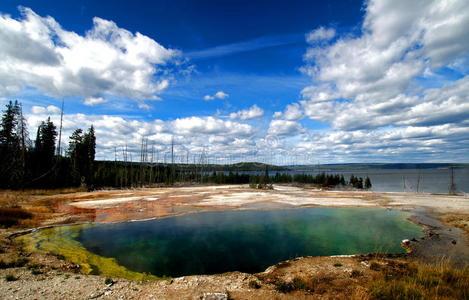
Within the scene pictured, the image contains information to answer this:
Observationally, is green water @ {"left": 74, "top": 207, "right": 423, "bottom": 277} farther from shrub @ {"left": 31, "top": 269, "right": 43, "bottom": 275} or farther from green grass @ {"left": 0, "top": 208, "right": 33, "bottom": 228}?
green grass @ {"left": 0, "top": 208, "right": 33, "bottom": 228}

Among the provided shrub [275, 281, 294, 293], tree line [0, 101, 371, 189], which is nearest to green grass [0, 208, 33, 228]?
tree line [0, 101, 371, 189]

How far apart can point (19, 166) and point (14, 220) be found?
19.0m

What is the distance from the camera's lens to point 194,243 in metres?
14.7

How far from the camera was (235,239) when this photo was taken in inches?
611

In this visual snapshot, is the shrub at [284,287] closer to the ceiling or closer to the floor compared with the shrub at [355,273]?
closer to the floor

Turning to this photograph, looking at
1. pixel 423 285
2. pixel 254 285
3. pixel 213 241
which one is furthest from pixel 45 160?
pixel 423 285

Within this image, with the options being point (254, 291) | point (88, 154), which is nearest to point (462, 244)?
point (254, 291)

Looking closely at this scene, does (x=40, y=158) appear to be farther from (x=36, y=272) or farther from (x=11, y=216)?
(x=36, y=272)

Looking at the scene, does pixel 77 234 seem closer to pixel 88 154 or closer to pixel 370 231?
pixel 370 231

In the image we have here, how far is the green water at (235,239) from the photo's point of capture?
37.9 feet

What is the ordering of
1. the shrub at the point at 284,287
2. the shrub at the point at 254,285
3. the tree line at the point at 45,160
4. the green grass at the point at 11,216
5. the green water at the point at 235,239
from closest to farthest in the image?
the shrub at the point at 284,287 → the shrub at the point at 254,285 → the green water at the point at 235,239 → the green grass at the point at 11,216 → the tree line at the point at 45,160

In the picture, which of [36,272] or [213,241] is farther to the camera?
[213,241]

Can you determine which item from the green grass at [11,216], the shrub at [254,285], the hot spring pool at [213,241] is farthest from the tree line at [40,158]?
the shrub at [254,285]

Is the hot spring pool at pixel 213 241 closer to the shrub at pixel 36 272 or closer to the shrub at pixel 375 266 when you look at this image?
the shrub at pixel 36 272
